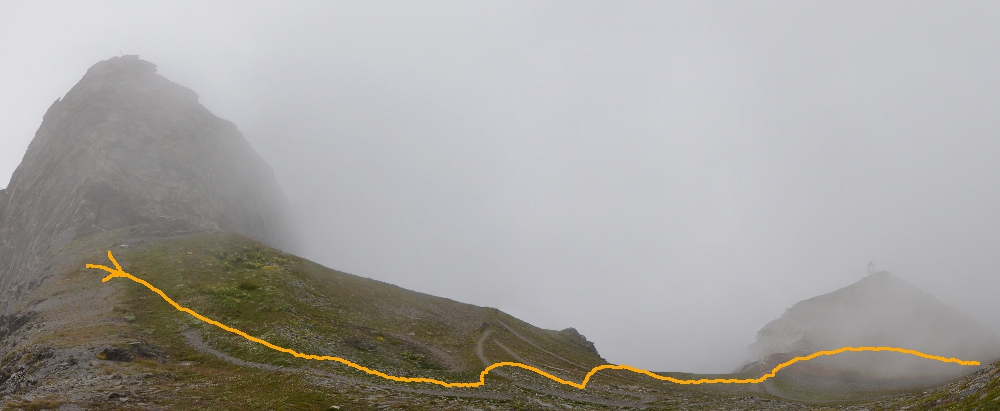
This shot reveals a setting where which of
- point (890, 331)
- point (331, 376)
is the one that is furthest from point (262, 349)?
point (890, 331)

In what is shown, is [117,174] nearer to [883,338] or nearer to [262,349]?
[262,349]

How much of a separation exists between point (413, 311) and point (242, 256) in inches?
1428

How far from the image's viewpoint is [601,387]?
7262 cm

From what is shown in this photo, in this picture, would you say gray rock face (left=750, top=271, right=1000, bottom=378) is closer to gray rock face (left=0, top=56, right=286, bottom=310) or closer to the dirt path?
the dirt path

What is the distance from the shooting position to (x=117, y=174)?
136 m

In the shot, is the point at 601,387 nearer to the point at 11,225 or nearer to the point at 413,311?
the point at 413,311

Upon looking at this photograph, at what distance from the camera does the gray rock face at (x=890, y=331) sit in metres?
136

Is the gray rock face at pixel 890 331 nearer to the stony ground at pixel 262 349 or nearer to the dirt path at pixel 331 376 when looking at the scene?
the stony ground at pixel 262 349

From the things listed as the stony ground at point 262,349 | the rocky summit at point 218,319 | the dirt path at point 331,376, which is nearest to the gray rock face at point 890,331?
the rocky summit at point 218,319

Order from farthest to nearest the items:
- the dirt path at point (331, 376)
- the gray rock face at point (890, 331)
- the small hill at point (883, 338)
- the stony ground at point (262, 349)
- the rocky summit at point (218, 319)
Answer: the gray rock face at point (890, 331) → the small hill at point (883, 338) → the dirt path at point (331, 376) → the rocky summit at point (218, 319) → the stony ground at point (262, 349)

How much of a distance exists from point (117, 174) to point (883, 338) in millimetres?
228122

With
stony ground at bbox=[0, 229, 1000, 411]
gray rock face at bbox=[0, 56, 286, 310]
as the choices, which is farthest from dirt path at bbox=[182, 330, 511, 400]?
gray rock face at bbox=[0, 56, 286, 310]

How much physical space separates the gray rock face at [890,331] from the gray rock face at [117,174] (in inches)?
7064

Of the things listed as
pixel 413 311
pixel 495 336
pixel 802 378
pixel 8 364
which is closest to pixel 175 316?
pixel 8 364
